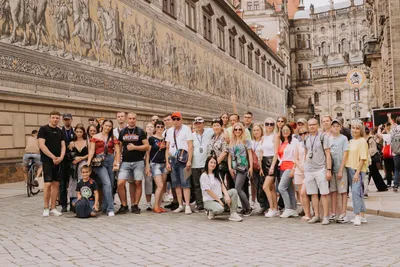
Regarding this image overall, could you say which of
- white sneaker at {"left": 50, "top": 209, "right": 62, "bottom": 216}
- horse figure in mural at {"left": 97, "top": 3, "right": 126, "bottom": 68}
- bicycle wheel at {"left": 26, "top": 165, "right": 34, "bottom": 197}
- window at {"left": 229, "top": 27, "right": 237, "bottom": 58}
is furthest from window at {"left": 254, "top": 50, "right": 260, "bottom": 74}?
white sneaker at {"left": 50, "top": 209, "right": 62, "bottom": 216}

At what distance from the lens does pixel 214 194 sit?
9.48 metres

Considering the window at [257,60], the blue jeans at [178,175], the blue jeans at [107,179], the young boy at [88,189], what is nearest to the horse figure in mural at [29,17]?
the blue jeans at [107,179]

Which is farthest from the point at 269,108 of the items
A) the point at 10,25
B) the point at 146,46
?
the point at 10,25

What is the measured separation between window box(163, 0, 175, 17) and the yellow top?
18472 millimetres

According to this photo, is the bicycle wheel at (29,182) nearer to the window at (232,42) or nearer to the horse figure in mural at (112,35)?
the horse figure in mural at (112,35)

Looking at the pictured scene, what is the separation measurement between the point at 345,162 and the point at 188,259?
12.7ft

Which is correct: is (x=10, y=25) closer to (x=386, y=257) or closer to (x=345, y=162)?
(x=345, y=162)

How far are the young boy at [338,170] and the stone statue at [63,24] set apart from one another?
10.1 meters

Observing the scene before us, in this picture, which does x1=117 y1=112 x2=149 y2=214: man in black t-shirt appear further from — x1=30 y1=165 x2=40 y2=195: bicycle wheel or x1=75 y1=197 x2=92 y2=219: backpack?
x1=30 y1=165 x2=40 y2=195: bicycle wheel

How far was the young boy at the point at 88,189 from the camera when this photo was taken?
9.85 metres

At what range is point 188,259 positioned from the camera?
621 cm

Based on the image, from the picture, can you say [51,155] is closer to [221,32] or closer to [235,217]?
[235,217]

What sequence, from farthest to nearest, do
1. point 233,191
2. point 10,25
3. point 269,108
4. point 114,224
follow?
point 269,108 → point 10,25 → point 233,191 → point 114,224

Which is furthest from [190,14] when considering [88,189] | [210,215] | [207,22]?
[210,215]
